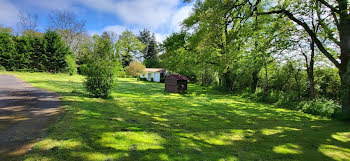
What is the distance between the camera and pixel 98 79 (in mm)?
8453

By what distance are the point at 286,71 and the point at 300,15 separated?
243 inches

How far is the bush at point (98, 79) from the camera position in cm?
837

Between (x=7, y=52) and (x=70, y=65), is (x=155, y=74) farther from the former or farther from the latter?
(x=7, y=52)

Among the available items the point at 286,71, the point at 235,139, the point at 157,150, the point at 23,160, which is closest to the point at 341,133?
the point at 235,139

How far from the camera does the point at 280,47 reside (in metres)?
10.9

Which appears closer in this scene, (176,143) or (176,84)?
(176,143)

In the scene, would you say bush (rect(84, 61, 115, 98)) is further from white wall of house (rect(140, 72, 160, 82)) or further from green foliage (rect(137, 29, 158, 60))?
green foliage (rect(137, 29, 158, 60))

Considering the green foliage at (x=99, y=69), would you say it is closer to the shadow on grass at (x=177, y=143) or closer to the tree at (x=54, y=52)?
the shadow on grass at (x=177, y=143)

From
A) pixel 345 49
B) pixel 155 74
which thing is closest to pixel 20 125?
pixel 345 49

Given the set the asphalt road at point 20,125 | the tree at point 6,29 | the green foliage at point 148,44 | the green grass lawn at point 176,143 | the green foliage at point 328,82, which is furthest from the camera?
the green foliage at point 148,44

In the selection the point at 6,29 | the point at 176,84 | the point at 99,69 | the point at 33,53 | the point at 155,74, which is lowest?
the point at 176,84

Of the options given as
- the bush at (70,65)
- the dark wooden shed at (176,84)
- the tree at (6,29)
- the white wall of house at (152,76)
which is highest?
the tree at (6,29)

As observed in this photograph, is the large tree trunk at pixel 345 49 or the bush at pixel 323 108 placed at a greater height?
the large tree trunk at pixel 345 49

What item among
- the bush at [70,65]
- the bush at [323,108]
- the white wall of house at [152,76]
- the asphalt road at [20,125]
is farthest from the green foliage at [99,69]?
the white wall of house at [152,76]
